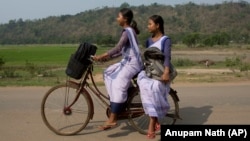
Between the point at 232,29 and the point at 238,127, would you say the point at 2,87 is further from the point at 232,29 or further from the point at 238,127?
the point at 232,29

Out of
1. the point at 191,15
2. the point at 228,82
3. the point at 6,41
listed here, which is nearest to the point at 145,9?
the point at 191,15

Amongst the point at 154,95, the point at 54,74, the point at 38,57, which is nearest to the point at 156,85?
the point at 154,95

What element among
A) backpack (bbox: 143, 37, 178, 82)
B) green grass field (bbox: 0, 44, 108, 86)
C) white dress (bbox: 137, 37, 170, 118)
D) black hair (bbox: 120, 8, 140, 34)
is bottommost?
green grass field (bbox: 0, 44, 108, 86)

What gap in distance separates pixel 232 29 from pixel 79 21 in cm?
6502

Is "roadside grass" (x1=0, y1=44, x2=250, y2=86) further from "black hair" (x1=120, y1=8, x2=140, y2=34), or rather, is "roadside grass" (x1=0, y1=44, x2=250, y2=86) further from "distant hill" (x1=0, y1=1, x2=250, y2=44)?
"distant hill" (x1=0, y1=1, x2=250, y2=44)

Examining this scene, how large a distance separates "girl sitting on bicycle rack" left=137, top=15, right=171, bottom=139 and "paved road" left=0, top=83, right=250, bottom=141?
422mm

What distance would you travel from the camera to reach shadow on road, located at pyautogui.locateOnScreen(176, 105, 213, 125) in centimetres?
659

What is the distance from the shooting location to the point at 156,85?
5395 millimetres

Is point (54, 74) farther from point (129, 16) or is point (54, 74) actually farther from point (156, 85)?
point (156, 85)

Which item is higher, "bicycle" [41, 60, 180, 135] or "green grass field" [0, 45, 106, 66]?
"bicycle" [41, 60, 180, 135]

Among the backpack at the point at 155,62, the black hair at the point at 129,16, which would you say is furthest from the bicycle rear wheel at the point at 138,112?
the black hair at the point at 129,16

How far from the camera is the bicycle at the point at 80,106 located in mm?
5719

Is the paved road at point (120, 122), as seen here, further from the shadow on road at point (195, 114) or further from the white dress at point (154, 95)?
the white dress at point (154, 95)

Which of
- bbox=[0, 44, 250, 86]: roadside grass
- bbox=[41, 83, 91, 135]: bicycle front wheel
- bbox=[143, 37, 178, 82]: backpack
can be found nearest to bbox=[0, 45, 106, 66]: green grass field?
bbox=[0, 44, 250, 86]: roadside grass
